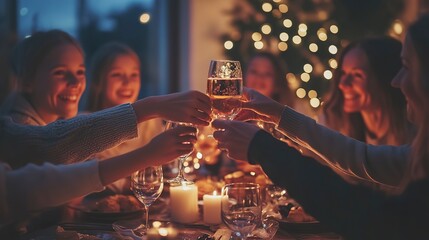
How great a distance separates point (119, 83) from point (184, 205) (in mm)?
1306

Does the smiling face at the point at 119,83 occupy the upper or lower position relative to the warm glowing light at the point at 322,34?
lower

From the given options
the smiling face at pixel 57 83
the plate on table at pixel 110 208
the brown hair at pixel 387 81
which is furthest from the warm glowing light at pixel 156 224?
the brown hair at pixel 387 81

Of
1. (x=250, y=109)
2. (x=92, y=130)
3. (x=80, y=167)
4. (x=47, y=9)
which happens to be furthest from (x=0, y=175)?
(x=47, y=9)

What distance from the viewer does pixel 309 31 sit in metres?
4.15

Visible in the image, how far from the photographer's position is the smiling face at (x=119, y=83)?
2.78 m

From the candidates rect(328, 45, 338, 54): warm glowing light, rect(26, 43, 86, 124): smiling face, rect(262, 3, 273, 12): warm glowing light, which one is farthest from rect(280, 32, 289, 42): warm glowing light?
rect(26, 43, 86, 124): smiling face

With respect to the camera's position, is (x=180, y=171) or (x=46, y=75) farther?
(x=46, y=75)

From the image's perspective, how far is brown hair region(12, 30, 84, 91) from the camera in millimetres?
2182

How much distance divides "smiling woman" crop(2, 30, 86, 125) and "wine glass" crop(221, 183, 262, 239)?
3.90 ft

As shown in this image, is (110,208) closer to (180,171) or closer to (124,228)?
(124,228)

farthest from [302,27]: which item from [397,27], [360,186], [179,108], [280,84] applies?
[360,186]

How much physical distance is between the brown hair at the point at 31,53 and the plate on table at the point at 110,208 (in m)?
0.68

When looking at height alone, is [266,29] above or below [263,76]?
above

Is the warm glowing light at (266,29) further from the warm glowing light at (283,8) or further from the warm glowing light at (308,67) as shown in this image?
the warm glowing light at (308,67)
